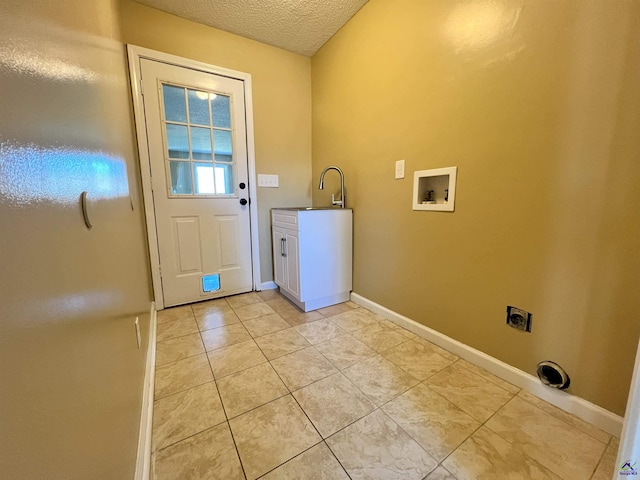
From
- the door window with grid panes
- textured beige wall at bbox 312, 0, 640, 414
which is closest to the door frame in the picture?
the door window with grid panes

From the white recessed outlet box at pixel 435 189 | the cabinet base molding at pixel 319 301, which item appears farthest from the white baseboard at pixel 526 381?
the white recessed outlet box at pixel 435 189

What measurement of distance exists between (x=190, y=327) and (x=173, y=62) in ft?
6.88

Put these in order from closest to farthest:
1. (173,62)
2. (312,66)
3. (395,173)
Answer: (395,173)
(173,62)
(312,66)

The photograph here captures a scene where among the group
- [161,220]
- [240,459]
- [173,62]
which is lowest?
[240,459]

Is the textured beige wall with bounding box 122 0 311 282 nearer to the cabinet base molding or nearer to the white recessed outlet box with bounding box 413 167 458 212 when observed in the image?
the cabinet base molding

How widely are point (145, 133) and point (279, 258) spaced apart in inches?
57.9

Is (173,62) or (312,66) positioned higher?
(312,66)

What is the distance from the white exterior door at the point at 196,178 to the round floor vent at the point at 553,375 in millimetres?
2280

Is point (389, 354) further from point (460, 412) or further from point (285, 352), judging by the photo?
point (285, 352)

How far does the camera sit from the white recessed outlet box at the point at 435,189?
4.88ft

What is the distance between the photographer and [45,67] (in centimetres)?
46

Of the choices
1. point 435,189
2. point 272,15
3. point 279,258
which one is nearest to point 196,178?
point 279,258

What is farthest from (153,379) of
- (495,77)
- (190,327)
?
(495,77)

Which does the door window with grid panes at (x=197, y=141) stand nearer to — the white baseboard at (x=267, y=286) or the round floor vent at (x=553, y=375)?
the white baseboard at (x=267, y=286)
